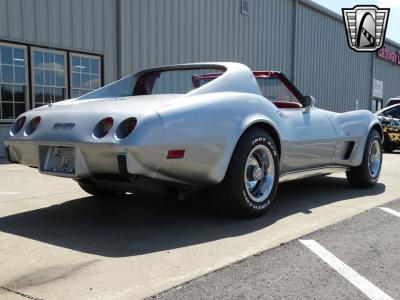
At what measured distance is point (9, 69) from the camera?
9.89m

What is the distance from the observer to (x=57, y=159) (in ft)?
12.4

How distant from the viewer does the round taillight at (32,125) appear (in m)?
4.03

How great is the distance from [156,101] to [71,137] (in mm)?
701

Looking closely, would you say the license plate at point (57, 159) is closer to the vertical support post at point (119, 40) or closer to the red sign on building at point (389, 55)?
the vertical support post at point (119, 40)

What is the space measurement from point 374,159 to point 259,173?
2.62 m

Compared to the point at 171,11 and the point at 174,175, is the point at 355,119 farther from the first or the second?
the point at 171,11

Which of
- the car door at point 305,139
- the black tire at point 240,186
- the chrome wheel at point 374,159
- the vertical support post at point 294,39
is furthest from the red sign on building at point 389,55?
the black tire at point 240,186

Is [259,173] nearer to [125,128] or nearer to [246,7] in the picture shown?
[125,128]

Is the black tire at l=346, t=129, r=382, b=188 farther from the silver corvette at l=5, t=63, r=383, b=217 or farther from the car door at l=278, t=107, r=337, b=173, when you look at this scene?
the silver corvette at l=5, t=63, r=383, b=217

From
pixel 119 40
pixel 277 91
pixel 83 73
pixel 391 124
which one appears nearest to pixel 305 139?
pixel 277 91

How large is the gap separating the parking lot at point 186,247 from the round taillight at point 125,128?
2.53 ft

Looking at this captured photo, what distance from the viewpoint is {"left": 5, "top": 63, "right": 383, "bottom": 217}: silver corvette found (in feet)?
11.4

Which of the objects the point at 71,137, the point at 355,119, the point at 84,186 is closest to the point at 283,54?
the point at 355,119

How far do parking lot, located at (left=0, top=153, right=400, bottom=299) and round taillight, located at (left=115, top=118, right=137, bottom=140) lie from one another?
77cm
